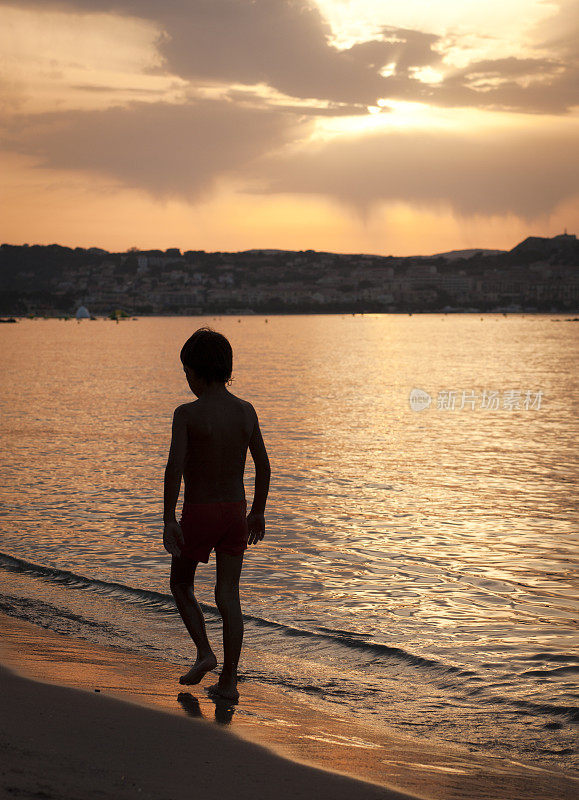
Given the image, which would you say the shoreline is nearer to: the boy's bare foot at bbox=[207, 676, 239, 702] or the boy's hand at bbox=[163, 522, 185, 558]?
the boy's bare foot at bbox=[207, 676, 239, 702]

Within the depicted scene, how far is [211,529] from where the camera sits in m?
5.28

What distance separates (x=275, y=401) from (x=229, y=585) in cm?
2935

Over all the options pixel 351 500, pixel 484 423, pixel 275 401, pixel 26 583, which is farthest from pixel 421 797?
pixel 275 401

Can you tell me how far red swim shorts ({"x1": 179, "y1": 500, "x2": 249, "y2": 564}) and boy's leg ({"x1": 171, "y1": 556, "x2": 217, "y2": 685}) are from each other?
0.39ft

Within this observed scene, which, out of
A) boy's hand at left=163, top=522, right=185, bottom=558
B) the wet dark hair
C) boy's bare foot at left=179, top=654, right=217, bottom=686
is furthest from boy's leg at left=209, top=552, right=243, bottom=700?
the wet dark hair

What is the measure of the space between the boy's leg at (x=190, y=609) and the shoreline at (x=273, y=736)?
6.0 inches

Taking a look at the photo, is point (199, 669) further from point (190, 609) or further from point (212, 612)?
point (212, 612)

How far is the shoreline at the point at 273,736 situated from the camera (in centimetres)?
425

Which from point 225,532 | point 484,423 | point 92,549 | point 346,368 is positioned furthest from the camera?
point 346,368

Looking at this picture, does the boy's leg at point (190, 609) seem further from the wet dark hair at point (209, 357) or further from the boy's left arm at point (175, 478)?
the wet dark hair at point (209, 357)

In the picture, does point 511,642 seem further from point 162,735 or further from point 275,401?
point 275,401

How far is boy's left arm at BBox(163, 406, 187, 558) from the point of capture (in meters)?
5.21

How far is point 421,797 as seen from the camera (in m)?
4.10

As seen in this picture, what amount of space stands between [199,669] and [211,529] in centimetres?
97
